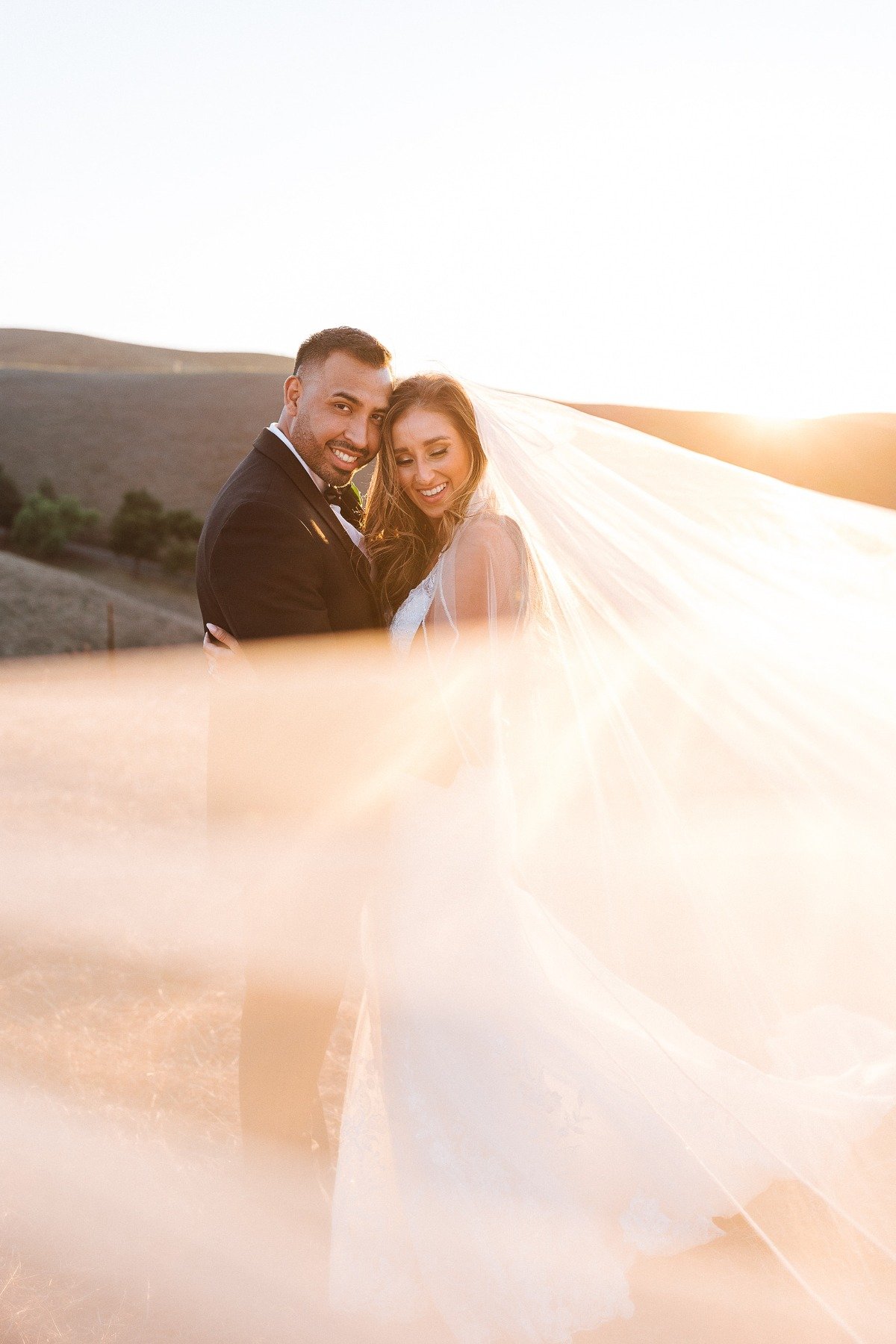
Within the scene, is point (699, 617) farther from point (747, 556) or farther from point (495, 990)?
point (495, 990)

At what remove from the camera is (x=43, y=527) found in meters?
→ 47.7

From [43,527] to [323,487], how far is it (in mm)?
48691

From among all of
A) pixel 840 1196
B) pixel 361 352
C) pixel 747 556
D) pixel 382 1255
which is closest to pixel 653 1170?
pixel 840 1196

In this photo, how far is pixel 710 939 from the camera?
3.34 meters

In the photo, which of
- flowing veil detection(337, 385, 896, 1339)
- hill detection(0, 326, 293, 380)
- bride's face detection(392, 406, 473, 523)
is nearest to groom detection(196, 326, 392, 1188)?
bride's face detection(392, 406, 473, 523)

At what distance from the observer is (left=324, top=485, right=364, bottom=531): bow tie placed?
138 inches

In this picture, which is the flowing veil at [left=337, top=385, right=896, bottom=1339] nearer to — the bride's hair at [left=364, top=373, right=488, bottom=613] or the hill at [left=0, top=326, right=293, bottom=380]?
the bride's hair at [left=364, top=373, right=488, bottom=613]

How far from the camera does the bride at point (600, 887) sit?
300 centimetres

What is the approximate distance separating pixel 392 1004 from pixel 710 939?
1102 millimetres

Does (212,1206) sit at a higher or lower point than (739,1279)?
lower

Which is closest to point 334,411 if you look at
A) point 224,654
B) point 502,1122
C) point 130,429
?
point 224,654

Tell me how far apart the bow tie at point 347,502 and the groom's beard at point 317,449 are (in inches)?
3.0

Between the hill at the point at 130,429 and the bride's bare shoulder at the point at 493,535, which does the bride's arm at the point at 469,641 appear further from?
the hill at the point at 130,429

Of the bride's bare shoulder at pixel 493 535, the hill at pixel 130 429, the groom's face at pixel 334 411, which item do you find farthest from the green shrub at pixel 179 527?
the bride's bare shoulder at pixel 493 535
